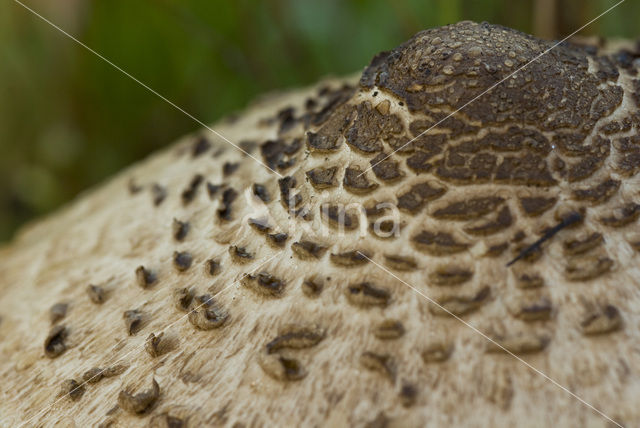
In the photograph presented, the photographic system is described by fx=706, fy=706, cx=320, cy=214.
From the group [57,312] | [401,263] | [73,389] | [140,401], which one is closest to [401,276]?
[401,263]

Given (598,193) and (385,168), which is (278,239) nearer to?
(385,168)

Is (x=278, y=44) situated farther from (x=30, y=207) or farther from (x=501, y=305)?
(x=501, y=305)

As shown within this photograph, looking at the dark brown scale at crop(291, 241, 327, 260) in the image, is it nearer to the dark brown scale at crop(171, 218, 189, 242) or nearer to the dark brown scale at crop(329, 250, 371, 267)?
the dark brown scale at crop(329, 250, 371, 267)

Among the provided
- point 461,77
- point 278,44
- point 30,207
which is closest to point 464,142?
point 461,77

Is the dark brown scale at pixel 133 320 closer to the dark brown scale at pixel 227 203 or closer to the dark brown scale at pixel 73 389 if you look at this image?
the dark brown scale at pixel 73 389

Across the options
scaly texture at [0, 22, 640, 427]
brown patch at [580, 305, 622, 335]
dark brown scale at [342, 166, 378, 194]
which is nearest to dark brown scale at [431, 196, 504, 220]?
→ scaly texture at [0, 22, 640, 427]

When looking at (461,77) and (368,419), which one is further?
(461,77)
